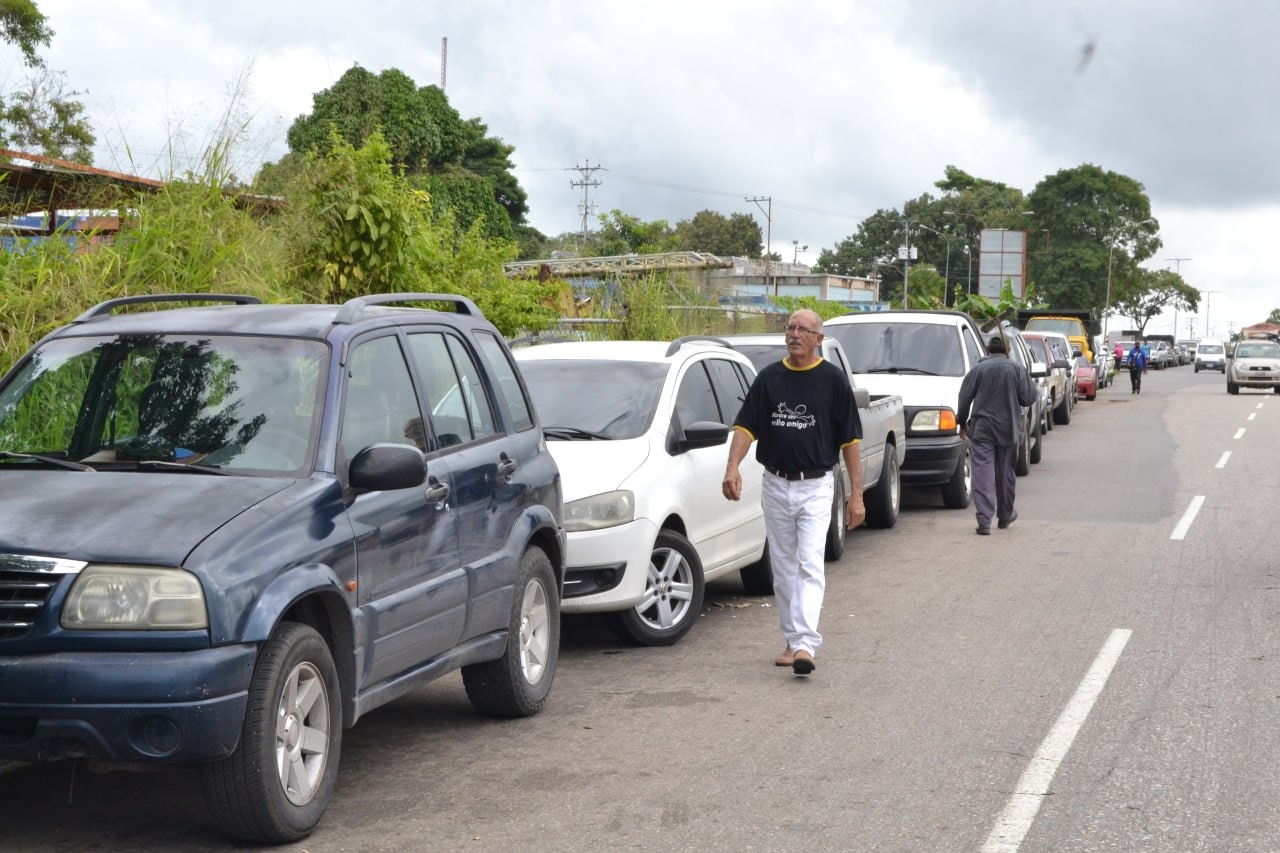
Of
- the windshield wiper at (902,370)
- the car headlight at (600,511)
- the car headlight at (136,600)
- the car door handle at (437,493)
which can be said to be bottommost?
the car headlight at (600,511)

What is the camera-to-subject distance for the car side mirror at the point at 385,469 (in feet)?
17.6

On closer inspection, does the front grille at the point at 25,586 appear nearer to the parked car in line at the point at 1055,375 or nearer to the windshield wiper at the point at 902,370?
the windshield wiper at the point at 902,370

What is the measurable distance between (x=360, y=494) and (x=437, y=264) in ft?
27.9

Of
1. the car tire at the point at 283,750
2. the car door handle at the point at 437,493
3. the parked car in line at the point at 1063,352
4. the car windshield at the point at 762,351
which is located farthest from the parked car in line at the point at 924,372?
the parked car in line at the point at 1063,352

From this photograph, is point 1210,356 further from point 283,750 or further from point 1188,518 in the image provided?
point 283,750

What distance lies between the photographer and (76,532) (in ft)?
15.6

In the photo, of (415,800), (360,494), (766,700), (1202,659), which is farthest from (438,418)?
(1202,659)

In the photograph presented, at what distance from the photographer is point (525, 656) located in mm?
7047

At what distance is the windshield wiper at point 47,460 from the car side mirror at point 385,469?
95 cm

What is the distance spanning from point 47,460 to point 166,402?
0.48 m

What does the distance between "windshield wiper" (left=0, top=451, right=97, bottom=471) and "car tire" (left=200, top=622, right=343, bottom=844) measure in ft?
3.48

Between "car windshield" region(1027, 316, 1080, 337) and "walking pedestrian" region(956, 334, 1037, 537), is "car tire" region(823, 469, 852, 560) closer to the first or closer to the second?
"walking pedestrian" region(956, 334, 1037, 537)

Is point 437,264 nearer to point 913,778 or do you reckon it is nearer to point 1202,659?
point 1202,659

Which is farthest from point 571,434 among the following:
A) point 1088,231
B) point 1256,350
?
point 1088,231
